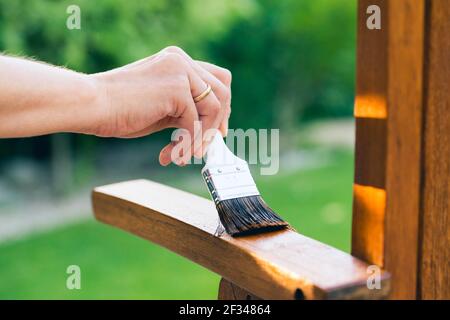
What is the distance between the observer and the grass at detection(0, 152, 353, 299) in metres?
4.40

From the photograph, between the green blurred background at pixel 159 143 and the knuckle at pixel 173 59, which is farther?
the green blurred background at pixel 159 143

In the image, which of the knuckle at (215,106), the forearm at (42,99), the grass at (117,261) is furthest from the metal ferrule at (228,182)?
the grass at (117,261)

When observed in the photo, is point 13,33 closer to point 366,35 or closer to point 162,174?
point 162,174

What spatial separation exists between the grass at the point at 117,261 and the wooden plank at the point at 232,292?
10.0ft

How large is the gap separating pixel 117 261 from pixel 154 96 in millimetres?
3872

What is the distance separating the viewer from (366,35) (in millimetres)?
948

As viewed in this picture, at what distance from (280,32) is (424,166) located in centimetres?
685

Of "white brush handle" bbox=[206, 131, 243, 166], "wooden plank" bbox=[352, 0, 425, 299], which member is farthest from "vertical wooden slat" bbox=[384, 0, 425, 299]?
"white brush handle" bbox=[206, 131, 243, 166]

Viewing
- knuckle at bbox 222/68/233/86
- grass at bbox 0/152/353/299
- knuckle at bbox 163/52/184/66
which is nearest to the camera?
knuckle at bbox 163/52/184/66

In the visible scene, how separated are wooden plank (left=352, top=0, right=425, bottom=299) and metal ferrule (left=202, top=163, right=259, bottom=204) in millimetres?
300

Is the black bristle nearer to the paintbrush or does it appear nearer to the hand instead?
the paintbrush

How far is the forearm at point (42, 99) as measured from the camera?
44.3 inches

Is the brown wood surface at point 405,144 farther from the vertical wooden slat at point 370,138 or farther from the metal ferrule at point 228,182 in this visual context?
the metal ferrule at point 228,182
